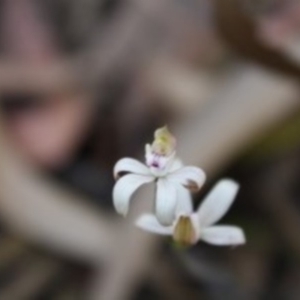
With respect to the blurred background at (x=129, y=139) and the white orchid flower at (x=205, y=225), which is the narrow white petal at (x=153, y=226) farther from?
the blurred background at (x=129, y=139)

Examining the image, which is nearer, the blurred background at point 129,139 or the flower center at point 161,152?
the flower center at point 161,152

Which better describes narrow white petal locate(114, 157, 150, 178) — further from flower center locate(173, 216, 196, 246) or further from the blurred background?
the blurred background

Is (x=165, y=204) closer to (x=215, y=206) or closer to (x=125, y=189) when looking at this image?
(x=125, y=189)

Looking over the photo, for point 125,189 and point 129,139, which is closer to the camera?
point 125,189

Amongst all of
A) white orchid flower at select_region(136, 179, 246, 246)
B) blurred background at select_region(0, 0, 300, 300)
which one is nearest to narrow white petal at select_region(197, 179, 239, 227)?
white orchid flower at select_region(136, 179, 246, 246)

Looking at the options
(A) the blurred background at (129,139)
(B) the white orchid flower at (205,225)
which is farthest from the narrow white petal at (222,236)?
(A) the blurred background at (129,139)

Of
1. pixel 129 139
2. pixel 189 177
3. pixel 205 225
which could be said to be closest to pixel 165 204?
pixel 189 177
